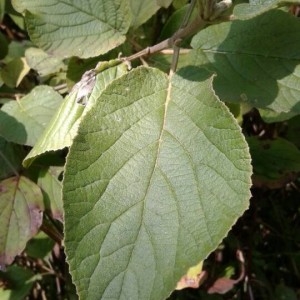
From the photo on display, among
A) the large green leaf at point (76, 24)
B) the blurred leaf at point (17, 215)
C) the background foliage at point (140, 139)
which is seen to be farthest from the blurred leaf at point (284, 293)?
→ the large green leaf at point (76, 24)

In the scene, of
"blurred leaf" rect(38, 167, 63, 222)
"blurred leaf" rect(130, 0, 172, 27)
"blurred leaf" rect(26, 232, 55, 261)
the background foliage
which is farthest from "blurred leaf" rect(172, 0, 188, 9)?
"blurred leaf" rect(26, 232, 55, 261)

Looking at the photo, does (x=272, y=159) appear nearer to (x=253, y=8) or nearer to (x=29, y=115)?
(x=29, y=115)

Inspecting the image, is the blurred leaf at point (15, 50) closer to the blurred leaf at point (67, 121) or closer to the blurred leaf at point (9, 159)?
the blurred leaf at point (9, 159)

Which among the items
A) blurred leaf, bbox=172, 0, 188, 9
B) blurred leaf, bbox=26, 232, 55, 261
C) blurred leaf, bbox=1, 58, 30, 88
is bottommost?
blurred leaf, bbox=26, 232, 55, 261

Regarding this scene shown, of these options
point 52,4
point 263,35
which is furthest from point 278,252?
point 52,4

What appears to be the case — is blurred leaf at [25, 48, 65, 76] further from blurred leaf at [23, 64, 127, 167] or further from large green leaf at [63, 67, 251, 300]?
large green leaf at [63, 67, 251, 300]

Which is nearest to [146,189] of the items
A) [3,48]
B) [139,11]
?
[139,11]

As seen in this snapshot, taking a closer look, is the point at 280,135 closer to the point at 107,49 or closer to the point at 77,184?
the point at 107,49
